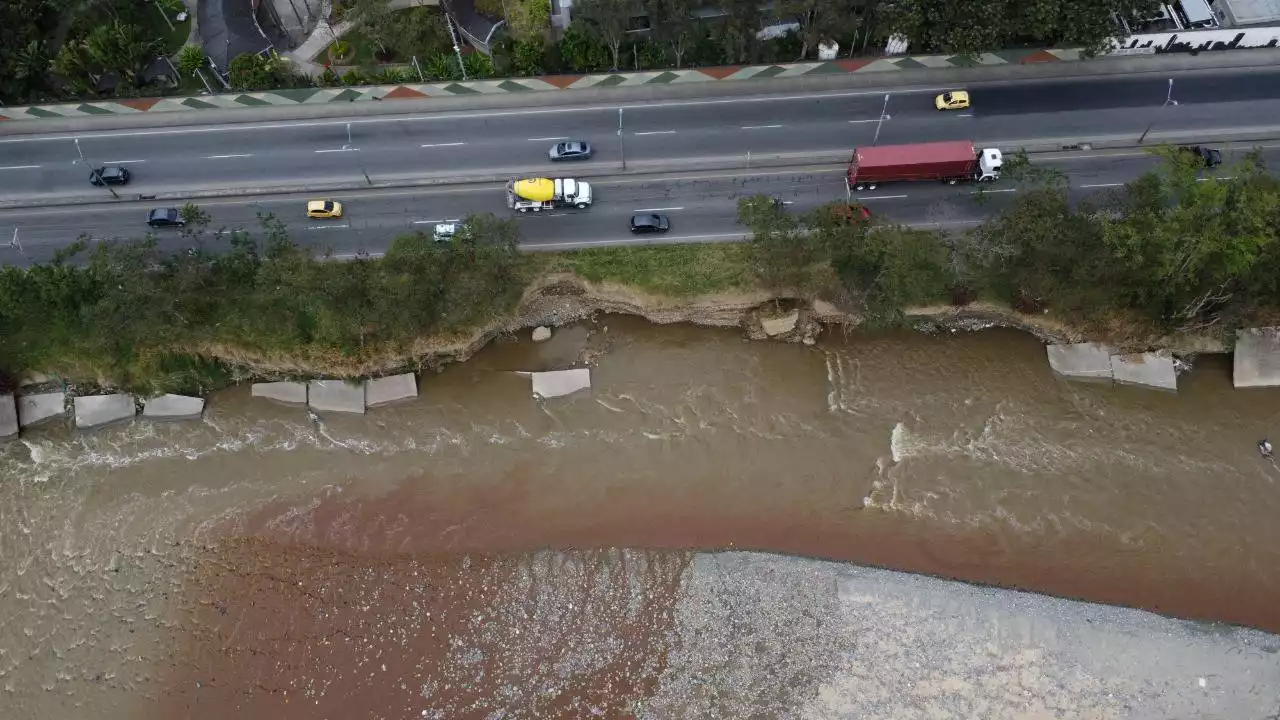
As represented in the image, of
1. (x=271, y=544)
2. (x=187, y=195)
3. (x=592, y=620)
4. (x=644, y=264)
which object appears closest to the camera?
(x=592, y=620)

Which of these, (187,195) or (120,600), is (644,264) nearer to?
(187,195)

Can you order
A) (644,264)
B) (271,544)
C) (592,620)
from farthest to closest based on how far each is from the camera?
(644,264) < (271,544) < (592,620)

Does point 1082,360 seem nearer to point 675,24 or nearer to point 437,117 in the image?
point 675,24

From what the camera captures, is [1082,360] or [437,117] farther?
[437,117]

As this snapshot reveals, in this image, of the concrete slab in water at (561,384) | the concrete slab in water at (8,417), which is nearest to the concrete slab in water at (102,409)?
the concrete slab in water at (8,417)

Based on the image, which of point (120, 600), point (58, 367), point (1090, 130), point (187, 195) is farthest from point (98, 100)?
point (1090, 130)

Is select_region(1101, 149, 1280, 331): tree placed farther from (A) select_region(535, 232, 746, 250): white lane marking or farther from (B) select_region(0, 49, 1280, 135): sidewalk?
(A) select_region(535, 232, 746, 250): white lane marking

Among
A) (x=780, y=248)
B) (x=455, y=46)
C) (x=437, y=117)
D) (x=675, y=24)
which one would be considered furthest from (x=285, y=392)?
(x=675, y=24)
